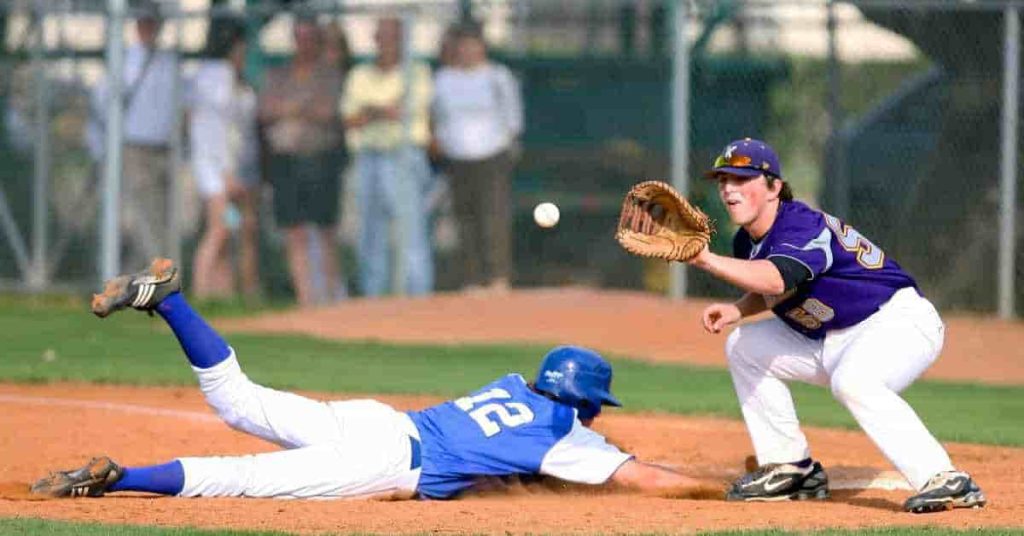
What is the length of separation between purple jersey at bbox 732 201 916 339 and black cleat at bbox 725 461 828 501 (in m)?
0.63

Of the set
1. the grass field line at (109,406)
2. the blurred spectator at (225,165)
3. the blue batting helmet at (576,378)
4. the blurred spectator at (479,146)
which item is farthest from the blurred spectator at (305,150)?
the blue batting helmet at (576,378)

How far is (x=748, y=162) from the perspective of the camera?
716 centimetres

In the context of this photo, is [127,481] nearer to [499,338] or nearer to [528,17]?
Result: [499,338]

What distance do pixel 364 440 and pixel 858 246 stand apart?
2.16 m

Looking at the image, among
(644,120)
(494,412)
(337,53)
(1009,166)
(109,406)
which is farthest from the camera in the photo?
(644,120)

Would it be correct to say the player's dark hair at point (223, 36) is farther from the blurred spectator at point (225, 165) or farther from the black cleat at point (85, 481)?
the black cleat at point (85, 481)

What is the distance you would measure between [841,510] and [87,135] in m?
12.4

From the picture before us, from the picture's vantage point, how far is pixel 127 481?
670 centimetres

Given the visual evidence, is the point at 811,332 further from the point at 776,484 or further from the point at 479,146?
the point at 479,146

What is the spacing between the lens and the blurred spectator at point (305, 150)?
16.6 meters

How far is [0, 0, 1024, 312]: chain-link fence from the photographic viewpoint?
15867mm

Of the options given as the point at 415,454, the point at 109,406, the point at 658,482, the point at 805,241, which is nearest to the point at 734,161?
the point at 805,241

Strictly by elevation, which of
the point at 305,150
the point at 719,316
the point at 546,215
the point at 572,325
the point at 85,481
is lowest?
the point at 572,325

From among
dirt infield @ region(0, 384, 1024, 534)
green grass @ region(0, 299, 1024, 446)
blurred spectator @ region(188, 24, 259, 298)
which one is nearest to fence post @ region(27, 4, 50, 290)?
blurred spectator @ region(188, 24, 259, 298)
